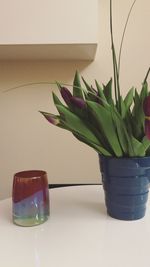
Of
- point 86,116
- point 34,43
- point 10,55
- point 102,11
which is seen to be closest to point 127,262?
point 86,116

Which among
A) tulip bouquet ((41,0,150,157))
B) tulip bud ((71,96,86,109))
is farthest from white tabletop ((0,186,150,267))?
tulip bud ((71,96,86,109))

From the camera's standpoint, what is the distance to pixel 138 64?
5.38ft

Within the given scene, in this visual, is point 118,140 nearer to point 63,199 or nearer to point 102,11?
point 63,199

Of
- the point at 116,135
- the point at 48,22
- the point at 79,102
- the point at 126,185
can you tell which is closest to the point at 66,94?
the point at 79,102

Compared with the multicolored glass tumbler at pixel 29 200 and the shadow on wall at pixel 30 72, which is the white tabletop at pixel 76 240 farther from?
the shadow on wall at pixel 30 72

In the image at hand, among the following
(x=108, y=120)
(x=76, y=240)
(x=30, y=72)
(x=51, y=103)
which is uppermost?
(x=30, y=72)

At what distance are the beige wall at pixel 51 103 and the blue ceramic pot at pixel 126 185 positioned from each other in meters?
0.93

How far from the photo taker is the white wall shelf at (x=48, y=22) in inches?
44.9

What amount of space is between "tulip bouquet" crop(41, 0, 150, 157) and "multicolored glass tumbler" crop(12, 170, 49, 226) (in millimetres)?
142

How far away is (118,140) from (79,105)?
4.5 inches

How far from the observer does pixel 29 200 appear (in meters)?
0.70

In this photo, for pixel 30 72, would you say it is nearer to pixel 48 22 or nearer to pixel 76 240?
pixel 48 22

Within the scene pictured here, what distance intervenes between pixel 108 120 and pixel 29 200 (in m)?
0.24

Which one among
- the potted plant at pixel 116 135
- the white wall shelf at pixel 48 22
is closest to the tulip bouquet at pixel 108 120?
the potted plant at pixel 116 135
